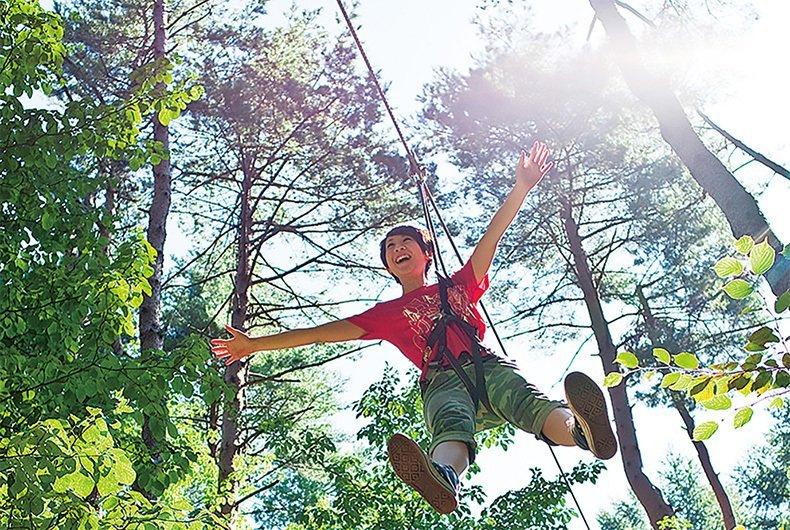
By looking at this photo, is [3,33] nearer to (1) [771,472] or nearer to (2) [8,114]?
(2) [8,114]

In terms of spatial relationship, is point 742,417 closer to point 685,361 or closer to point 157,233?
point 685,361

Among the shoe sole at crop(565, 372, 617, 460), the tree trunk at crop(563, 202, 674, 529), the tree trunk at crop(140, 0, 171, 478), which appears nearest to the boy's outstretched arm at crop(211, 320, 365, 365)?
the shoe sole at crop(565, 372, 617, 460)

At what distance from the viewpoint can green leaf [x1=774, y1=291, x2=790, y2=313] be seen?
151 centimetres

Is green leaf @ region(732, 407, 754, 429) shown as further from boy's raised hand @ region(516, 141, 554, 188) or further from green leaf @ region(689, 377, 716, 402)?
boy's raised hand @ region(516, 141, 554, 188)

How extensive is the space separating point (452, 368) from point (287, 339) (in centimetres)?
72

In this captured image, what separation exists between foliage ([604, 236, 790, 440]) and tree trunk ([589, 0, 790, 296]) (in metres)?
1.13

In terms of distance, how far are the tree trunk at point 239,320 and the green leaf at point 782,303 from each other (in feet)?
24.1

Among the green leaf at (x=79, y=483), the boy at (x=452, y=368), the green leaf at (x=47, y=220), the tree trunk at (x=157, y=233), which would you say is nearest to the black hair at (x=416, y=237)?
the boy at (x=452, y=368)

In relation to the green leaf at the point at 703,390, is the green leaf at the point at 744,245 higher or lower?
higher

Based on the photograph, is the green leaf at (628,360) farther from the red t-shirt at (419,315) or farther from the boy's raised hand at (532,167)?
the boy's raised hand at (532,167)

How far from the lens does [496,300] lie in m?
11.9

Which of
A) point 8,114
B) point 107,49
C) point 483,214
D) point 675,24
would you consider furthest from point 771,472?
point 8,114

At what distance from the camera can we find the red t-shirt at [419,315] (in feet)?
11.3

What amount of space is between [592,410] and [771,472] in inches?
885
